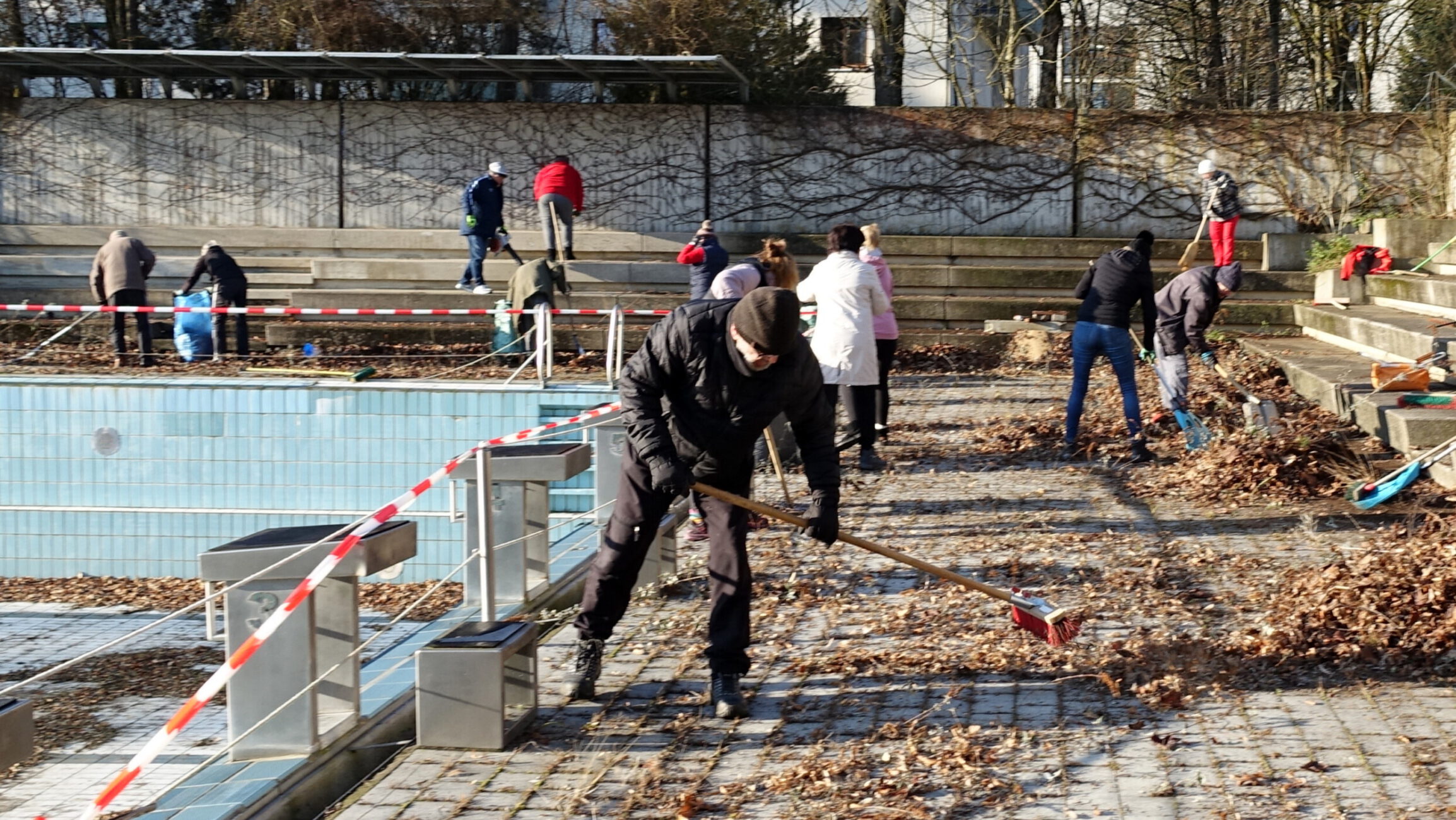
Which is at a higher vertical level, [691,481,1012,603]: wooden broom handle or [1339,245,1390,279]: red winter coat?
[1339,245,1390,279]: red winter coat

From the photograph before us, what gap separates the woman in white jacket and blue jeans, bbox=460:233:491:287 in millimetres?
8948

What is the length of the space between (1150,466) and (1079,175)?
1037cm

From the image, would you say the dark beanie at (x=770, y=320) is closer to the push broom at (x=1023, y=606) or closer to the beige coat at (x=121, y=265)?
the push broom at (x=1023, y=606)

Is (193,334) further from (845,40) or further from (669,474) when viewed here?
(845,40)

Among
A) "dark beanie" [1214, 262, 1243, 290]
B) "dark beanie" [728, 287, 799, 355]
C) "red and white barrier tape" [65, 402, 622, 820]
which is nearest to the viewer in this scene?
"red and white barrier tape" [65, 402, 622, 820]

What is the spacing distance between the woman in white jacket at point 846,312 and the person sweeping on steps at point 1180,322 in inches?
91.3

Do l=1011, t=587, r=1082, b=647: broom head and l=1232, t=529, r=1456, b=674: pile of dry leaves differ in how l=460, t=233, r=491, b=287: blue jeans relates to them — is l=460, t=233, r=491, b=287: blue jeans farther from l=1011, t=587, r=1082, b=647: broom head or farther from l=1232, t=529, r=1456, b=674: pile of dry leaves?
l=1232, t=529, r=1456, b=674: pile of dry leaves

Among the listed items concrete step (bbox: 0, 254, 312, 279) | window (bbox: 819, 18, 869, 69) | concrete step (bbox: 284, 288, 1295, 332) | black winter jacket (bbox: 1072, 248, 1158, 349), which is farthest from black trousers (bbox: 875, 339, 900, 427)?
window (bbox: 819, 18, 869, 69)

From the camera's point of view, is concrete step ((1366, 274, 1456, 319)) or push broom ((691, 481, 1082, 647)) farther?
concrete step ((1366, 274, 1456, 319))

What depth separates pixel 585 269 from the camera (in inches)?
772

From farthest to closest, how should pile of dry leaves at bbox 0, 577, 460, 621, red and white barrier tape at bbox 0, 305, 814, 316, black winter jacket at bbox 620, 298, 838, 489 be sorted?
red and white barrier tape at bbox 0, 305, 814, 316, pile of dry leaves at bbox 0, 577, 460, 621, black winter jacket at bbox 620, 298, 838, 489

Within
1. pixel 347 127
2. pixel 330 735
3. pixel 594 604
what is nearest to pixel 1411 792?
pixel 594 604

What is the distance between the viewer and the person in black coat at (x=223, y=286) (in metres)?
16.7

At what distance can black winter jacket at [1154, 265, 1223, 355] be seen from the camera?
1105 centimetres
